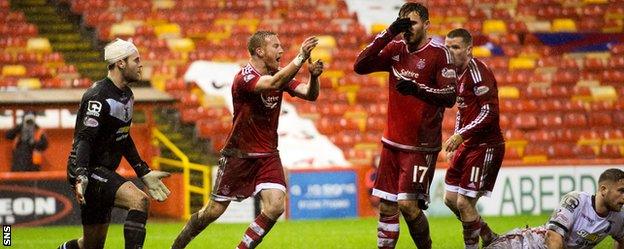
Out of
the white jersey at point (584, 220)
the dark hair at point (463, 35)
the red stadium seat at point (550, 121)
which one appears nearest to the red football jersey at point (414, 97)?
the dark hair at point (463, 35)

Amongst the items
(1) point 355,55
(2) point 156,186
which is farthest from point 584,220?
(1) point 355,55

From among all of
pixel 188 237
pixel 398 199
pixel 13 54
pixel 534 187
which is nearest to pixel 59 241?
pixel 188 237

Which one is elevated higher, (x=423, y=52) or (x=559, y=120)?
(x=423, y=52)

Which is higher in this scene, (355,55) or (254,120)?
(254,120)

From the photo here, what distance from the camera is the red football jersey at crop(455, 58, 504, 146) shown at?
38.2 ft

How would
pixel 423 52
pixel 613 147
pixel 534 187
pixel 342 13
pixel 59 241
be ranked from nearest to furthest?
pixel 423 52
pixel 59 241
pixel 534 187
pixel 613 147
pixel 342 13

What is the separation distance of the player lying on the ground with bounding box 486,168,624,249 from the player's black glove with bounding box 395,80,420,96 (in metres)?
1.57

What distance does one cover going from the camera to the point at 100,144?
9883 millimetres

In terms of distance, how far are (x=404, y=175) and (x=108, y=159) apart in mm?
2572

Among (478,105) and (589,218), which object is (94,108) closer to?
(478,105)

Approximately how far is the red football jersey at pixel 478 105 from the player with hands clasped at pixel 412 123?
3.14 feet

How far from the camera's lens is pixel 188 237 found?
1055 cm

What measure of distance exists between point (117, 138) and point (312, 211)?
10.3 m

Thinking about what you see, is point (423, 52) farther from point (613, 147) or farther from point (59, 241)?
point (613, 147)
